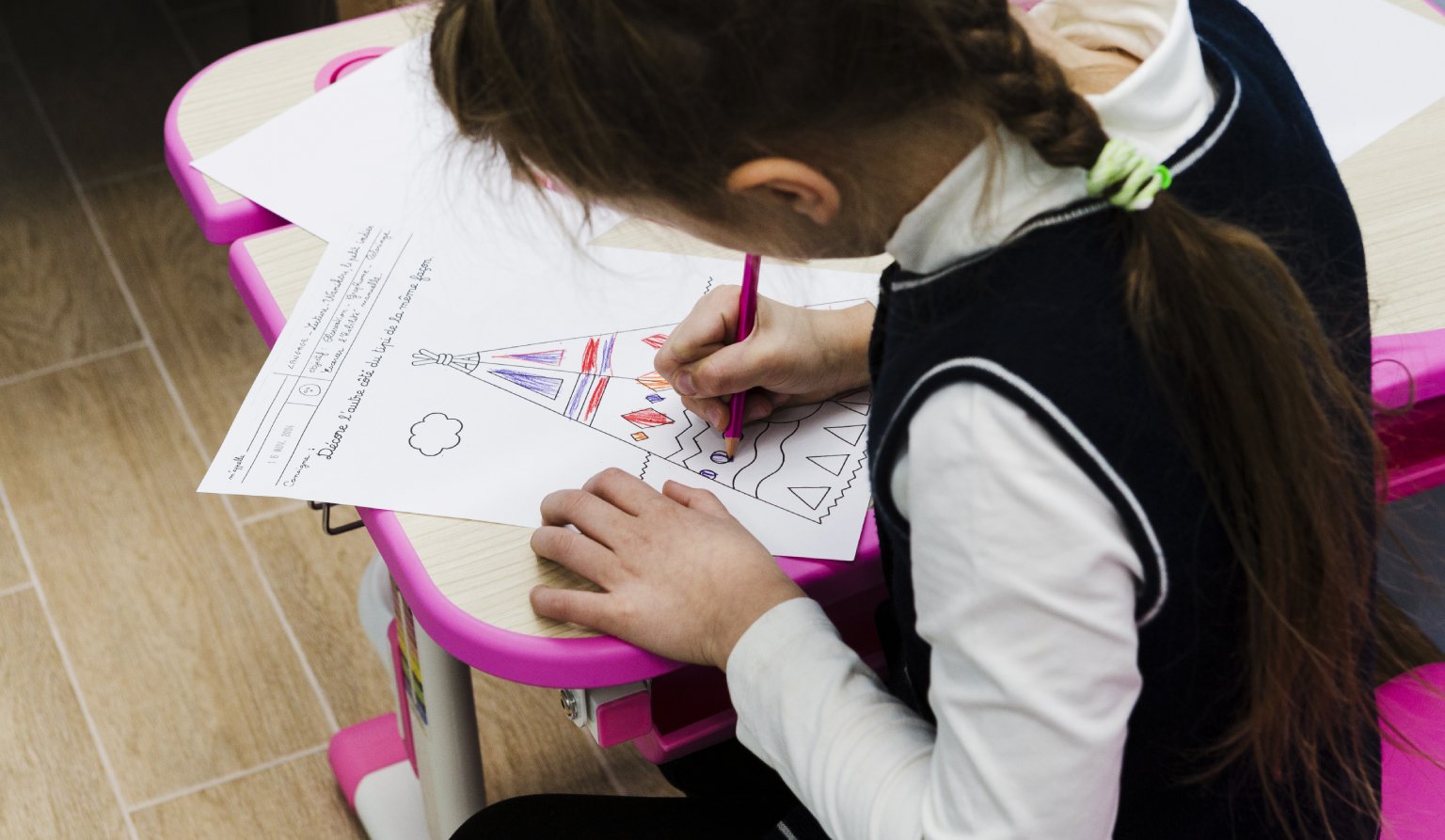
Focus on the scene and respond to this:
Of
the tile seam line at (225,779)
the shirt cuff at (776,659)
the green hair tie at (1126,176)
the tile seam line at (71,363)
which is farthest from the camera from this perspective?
the tile seam line at (71,363)

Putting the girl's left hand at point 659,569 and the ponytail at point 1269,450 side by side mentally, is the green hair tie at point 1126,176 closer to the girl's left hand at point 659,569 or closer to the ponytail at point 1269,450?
the ponytail at point 1269,450

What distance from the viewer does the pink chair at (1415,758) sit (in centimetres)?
74

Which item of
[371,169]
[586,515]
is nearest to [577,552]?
[586,515]

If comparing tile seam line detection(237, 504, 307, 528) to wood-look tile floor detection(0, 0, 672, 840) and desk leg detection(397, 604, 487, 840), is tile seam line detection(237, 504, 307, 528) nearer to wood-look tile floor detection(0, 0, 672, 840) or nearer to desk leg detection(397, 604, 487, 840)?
wood-look tile floor detection(0, 0, 672, 840)

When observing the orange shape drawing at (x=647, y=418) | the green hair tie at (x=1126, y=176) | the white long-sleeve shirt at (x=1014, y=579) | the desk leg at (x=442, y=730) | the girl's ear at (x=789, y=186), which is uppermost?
the green hair tie at (x=1126, y=176)

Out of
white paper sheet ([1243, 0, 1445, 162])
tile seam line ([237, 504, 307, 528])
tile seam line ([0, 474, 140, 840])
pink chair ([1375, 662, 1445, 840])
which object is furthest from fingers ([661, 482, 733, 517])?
tile seam line ([237, 504, 307, 528])

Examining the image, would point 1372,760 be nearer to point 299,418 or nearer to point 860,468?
point 860,468

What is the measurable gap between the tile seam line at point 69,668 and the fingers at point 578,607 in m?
0.82

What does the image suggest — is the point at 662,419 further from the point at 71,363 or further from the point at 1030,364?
the point at 71,363

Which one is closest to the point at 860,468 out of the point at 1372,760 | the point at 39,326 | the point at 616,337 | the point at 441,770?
the point at 616,337

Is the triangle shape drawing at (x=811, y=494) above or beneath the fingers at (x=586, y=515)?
beneath

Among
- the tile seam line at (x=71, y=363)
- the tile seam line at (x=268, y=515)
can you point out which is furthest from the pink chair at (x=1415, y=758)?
the tile seam line at (x=71, y=363)

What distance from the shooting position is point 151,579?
1.47 m

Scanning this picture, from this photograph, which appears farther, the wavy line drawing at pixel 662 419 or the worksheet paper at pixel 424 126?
the worksheet paper at pixel 424 126
